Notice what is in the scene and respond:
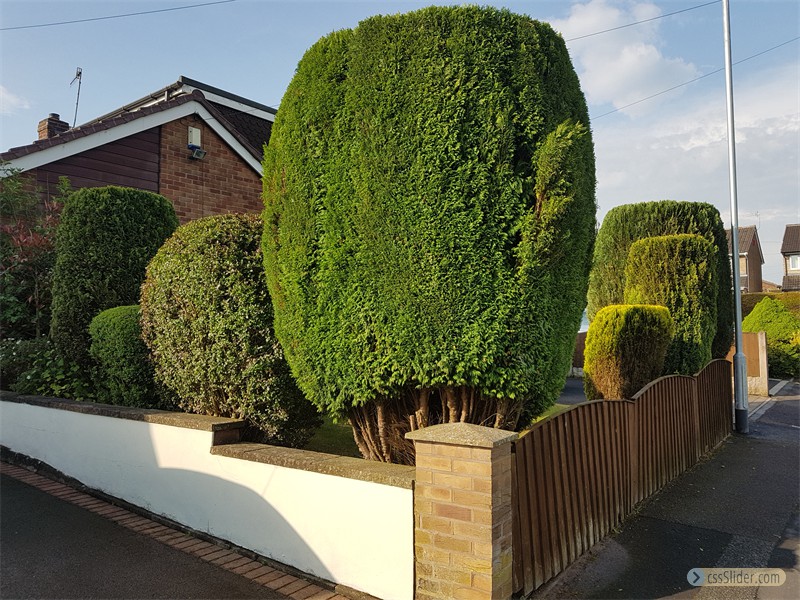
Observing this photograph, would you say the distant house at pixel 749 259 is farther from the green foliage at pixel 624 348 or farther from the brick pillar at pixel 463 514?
the brick pillar at pixel 463 514

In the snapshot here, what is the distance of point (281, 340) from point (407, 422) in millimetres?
1165

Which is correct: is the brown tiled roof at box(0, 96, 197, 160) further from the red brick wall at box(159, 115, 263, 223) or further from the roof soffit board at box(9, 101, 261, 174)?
the red brick wall at box(159, 115, 263, 223)

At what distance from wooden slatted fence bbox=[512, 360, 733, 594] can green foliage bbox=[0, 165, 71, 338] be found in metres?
7.77

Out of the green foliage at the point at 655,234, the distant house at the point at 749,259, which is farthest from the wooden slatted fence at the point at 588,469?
the distant house at the point at 749,259

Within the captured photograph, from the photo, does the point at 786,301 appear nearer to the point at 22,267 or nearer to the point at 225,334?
the point at 225,334

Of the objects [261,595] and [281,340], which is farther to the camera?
[281,340]

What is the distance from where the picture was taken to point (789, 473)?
6.41m

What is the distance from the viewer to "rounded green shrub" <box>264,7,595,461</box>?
3.40 metres

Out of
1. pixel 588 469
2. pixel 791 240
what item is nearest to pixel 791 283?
pixel 791 240

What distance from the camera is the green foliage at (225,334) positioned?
4.42 metres

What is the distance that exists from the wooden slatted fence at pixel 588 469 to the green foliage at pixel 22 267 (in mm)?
7774

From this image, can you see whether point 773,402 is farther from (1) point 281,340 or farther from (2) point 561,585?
(1) point 281,340

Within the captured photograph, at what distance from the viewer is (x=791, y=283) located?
126ft

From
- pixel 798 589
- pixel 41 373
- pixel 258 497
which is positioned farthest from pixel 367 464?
pixel 41 373
